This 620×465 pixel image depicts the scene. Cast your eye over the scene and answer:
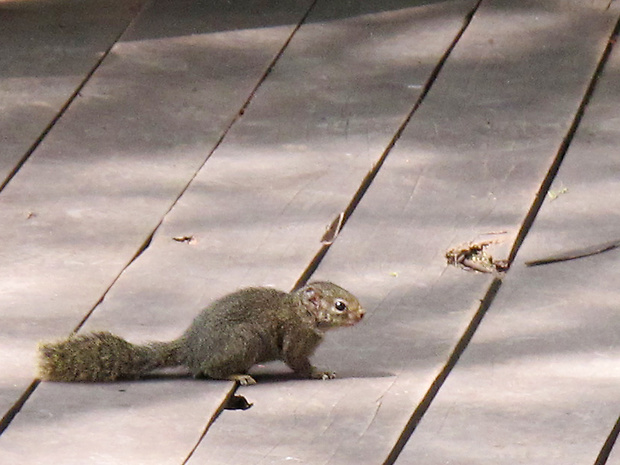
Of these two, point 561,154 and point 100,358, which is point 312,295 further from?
point 561,154

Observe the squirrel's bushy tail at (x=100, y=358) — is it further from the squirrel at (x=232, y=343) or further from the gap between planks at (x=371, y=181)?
the gap between planks at (x=371, y=181)

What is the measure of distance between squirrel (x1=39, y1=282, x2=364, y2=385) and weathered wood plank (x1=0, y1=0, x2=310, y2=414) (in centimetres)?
12

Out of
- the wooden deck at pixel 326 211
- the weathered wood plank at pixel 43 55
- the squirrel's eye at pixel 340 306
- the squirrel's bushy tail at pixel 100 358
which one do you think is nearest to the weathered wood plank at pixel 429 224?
the wooden deck at pixel 326 211

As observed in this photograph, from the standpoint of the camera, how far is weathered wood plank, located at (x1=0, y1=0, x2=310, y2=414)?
10.8ft

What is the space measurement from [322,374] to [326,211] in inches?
26.1

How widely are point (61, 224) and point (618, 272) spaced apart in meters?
1.35

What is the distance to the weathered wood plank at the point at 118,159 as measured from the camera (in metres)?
3.29

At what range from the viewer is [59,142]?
3943 mm

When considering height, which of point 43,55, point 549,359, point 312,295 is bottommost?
point 549,359

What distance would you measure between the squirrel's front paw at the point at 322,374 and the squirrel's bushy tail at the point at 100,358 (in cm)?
29

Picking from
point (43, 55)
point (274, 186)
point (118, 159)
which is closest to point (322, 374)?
point (274, 186)

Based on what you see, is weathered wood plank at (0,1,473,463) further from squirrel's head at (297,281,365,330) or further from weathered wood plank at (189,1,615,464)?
squirrel's head at (297,281,365,330)

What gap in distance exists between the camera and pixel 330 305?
10.2ft

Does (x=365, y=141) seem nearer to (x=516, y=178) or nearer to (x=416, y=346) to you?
(x=516, y=178)
